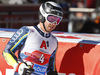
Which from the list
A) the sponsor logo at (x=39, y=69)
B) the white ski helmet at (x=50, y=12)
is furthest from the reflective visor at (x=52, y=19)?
the sponsor logo at (x=39, y=69)

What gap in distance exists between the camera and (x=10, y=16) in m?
9.70

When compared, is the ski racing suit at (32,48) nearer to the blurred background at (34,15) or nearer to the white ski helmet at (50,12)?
the white ski helmet at (50,12)

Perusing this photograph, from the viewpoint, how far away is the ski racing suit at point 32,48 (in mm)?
3020

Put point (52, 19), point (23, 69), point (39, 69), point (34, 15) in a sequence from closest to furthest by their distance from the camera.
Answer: point (23, 69) → point (52, 19) → point (39, 69) → point (34, 15)

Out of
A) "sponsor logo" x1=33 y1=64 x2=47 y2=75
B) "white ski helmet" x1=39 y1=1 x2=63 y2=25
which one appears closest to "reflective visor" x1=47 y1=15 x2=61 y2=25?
"white ski helmet" x1=39 y1=1 x2=63 y2=25

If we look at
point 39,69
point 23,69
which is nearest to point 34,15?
point 39,69

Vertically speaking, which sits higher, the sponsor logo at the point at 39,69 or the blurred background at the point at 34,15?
the sponsor logo at the point at 39,69

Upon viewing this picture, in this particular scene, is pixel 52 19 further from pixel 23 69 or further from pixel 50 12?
pixel 23 69

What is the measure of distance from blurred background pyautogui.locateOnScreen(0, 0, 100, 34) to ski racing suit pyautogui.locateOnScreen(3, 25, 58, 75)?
20.8ft

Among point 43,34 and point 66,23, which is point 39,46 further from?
point 66,23

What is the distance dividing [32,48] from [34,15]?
6.89 metres

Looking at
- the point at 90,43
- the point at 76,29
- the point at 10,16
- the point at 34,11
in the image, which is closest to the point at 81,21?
the point at 76,29

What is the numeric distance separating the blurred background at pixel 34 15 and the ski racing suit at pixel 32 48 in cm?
633

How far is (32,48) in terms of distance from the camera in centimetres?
311
